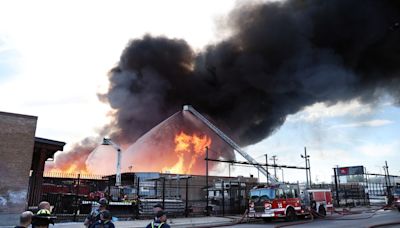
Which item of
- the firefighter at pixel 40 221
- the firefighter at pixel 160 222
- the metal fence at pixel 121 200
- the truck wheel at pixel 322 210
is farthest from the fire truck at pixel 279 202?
the firefighter at pixel 40 221

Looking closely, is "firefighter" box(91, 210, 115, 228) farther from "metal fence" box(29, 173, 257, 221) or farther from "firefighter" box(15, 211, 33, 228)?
"metal fence" box(29, 173, 257, 221)

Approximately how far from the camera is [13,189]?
17234mm

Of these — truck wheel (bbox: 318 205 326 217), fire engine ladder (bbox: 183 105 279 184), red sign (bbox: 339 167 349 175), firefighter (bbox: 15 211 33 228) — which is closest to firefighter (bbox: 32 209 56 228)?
firefighter (bbox: 15 211 33 228)

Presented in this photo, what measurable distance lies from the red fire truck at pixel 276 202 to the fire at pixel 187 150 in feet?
102

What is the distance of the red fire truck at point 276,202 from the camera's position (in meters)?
19.4

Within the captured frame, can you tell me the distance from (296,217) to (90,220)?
17.2 meters

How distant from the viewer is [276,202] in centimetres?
1948

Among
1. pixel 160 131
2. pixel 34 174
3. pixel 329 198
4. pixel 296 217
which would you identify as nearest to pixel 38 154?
pixel 34 174

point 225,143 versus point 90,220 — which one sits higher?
point 225,143

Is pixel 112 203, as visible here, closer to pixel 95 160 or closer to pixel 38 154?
pixel 38 154

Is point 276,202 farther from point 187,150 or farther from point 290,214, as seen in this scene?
point 187,150

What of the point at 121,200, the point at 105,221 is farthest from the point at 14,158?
the point at 105,221

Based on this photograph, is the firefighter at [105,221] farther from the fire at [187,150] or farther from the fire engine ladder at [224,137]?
the fire at [187,150]

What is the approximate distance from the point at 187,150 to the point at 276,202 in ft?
110
